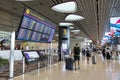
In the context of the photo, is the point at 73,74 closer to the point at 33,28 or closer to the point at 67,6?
the point at 33,28

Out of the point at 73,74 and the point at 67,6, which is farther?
the point at 67,6

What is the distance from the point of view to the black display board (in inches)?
325

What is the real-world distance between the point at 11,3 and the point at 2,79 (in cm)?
528

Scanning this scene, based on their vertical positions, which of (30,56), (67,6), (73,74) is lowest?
(73,74)

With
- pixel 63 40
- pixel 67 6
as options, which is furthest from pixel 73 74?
pixel 63 40

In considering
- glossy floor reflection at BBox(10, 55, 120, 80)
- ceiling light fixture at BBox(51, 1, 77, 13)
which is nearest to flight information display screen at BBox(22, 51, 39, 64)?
glossy floor reflection at BBox(10, 55, 120, 80)

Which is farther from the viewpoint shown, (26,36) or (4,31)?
(26,36)

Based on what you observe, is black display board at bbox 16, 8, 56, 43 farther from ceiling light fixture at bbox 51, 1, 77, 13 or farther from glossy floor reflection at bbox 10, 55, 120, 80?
glossy floor reflection at bbox 10, 55, 120, 80

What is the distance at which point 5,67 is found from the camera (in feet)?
36.4

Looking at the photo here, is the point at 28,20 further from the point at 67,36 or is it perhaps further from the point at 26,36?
the point at 67,36

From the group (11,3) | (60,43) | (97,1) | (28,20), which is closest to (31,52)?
(28,20)

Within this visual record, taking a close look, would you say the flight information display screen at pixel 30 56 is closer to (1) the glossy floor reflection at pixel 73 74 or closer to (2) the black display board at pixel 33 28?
(1) the glossy floor reflection at pixel 73 74

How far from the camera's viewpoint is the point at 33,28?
31.1 feet

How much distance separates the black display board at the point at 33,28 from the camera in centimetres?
827
